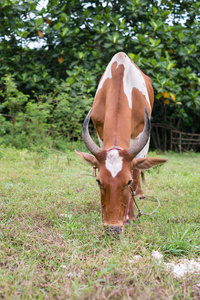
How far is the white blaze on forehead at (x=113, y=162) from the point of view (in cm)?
284

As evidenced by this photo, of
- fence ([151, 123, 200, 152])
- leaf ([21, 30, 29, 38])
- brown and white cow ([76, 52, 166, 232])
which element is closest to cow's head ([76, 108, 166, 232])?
brown and white cow ([76, 52, 166, 232])

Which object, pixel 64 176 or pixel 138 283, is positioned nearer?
pixel 138 283

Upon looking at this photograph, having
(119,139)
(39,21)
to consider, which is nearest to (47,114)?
(39,21)

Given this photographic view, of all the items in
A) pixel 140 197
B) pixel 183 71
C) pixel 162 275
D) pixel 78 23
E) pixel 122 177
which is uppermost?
pixel 78 23

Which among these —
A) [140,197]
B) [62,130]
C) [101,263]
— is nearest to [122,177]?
[101,263]

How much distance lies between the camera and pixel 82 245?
8.39 feet

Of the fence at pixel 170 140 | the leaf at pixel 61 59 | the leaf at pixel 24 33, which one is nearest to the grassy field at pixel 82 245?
the leaf at pixel 24 33

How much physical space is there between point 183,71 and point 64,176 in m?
6.19

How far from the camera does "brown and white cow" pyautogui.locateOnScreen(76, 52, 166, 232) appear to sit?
111 inches

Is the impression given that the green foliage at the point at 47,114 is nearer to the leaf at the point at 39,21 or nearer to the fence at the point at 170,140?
the leaf at the point at 39,21

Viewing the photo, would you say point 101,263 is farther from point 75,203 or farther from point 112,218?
point 75,203

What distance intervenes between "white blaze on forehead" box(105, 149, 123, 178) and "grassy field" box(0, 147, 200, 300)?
1.94 ft

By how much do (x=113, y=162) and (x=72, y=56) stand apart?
7491mm

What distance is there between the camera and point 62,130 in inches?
352
